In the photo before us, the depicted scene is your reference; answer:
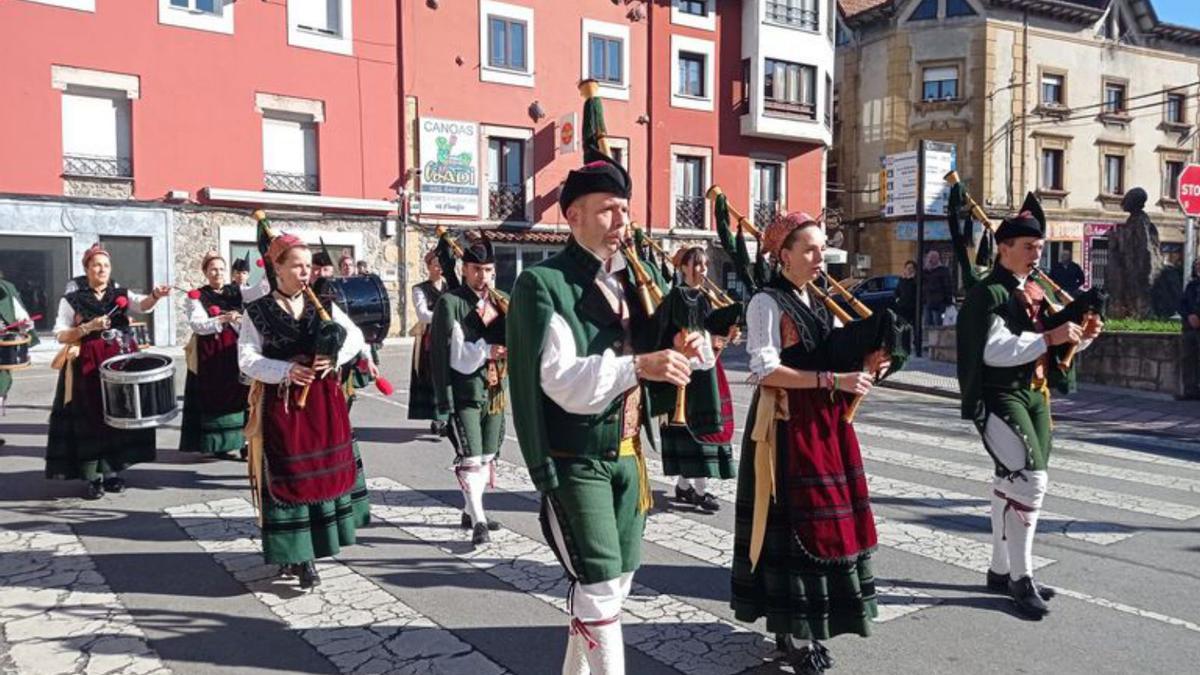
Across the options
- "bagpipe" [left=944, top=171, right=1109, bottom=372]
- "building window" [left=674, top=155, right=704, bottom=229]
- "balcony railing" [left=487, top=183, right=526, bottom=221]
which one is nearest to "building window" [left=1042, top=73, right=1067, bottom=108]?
"building window" [left=674, top=155, right=704, bottom=229]

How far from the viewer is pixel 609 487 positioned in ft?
10.3

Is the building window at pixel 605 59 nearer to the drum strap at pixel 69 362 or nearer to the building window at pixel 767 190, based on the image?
the building window at pixel 767 190

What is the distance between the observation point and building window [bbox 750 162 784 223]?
28.9 metres

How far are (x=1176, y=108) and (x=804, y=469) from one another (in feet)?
130

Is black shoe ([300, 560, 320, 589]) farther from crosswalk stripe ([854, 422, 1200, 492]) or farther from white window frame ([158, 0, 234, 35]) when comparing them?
white window frame ([158, 0, 234, 35])

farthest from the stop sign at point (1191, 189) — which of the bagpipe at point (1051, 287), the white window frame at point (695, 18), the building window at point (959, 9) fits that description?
the building window at point (959, 9)

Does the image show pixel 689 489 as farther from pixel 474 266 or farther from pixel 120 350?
pixel 120 350

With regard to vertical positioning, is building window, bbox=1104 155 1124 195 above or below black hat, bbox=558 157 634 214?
above

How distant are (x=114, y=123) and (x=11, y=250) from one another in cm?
Result: 340

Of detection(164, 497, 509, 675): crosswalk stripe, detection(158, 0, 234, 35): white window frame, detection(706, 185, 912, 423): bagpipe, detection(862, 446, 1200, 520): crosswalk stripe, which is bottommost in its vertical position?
detection(164, 497, 509, 675): crosswalk stripe

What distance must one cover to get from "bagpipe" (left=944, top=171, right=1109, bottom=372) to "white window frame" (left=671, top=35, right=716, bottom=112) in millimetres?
22439

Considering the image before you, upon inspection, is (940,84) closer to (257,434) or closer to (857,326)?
(857,326)

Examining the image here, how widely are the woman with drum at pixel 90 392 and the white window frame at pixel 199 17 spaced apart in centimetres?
1442

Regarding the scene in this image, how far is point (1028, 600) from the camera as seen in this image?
449 cm
